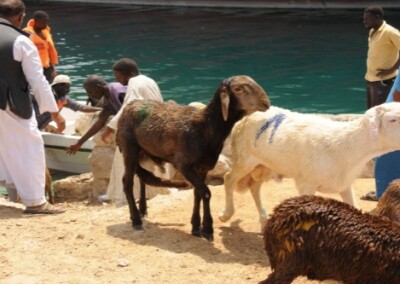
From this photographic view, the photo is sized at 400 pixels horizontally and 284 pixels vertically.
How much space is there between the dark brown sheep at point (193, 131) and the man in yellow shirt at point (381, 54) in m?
5.45

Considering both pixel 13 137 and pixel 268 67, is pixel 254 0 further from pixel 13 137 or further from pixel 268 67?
pixel 13 137

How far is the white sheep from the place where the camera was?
6.85m

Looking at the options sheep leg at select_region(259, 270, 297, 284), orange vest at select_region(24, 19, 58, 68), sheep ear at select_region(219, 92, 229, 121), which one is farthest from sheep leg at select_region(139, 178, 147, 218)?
orange vest at select_region(24, 19, 58, 68)

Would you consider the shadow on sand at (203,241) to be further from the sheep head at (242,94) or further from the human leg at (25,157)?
the sheep head at (242,94)

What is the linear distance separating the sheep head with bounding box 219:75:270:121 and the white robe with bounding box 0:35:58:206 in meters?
1.89

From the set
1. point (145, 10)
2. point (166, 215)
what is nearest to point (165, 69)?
point (145, 10)

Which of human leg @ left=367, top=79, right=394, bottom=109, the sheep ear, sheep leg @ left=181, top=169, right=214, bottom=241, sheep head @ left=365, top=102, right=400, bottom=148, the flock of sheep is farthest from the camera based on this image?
human leg @ left=367, top=79, right=394, bottom=109

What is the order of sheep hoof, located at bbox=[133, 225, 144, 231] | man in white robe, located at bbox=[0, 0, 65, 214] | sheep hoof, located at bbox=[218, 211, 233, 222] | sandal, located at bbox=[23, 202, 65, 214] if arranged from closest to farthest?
sheep hoof, located at bbox=[133, 225, 144, 231] < man in white robe, located at bbox=[0, 0, 65, 214] < sheep hoof, located at bbox=[218, 211, 233, 222] < sandal, located at bbox=[23, 202, 65, 214]

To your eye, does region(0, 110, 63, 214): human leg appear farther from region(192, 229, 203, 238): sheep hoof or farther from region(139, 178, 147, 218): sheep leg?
region(192, 229, 203, 238): sheep hoof

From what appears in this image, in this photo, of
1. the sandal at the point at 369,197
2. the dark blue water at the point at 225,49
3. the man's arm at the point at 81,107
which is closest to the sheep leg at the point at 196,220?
the sandal at the point at 369,197

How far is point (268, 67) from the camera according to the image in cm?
2270

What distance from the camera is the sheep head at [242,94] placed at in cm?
717

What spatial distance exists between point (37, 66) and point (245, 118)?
6.88 feet

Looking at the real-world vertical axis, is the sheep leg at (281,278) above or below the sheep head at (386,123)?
below
